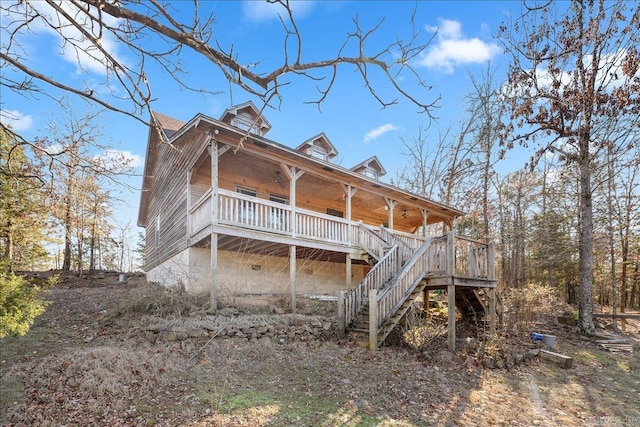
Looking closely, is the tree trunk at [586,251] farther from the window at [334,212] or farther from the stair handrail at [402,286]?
the window at [334,212]

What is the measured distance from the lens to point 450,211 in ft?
59.3

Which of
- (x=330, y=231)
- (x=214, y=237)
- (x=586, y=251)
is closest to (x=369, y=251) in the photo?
(x=330, y=231)

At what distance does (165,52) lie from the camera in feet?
11.0

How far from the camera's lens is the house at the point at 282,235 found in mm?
9883

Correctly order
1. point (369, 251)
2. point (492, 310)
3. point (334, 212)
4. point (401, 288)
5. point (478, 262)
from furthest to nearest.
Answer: point (334, 212)
point (369, 251)
point (492, 310)
point (478, 262)
point (401, 288)

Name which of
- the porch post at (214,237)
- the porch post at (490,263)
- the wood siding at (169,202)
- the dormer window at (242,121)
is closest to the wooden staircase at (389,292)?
the porch post at (490,263)

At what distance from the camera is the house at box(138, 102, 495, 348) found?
389 inches

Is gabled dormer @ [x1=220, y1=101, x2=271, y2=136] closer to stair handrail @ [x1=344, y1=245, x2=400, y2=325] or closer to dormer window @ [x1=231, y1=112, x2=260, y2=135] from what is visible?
dormer window @ [x1=231, y1=112, x2=260, y2=135]

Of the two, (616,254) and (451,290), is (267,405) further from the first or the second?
(616,254)

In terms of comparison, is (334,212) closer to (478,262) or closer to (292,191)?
(292,191)

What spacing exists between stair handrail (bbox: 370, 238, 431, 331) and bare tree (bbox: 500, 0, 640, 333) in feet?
25.0

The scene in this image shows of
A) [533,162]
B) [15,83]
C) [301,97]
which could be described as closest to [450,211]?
[533,162]

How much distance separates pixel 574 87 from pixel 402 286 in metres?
10.9

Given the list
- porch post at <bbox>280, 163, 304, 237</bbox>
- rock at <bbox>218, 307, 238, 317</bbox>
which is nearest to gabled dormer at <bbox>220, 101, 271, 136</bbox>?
porch post at <bbox>280, 163, 304, 237</bbox>
